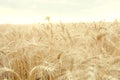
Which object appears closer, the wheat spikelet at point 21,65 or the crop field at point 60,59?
the crop field at point 60,59

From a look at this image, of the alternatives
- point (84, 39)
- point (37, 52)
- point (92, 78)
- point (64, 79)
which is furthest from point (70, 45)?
point (92, 78)

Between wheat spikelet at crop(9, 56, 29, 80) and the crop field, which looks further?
wheat spikelet at crop(9, 56, 29, 80)

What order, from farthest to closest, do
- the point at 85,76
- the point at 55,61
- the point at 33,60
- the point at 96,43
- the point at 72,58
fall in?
the point at 96,43 < the point at 33,60 < the point at 55,61 < the point at 72,58 < the point at 85,76

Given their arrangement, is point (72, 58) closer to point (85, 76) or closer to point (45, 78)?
point (45, 78)

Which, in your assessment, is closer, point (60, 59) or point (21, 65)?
point (60, 59)

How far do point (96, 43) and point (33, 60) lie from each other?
1.79 feet

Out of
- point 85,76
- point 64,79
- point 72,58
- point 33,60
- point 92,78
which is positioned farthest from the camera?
point 33,60

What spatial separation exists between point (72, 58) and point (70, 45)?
51 centimetres

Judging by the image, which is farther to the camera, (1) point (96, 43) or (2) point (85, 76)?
(1) point (96, 43)

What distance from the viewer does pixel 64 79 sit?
52.0 inches

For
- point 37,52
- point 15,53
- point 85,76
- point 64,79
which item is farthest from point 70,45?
point 85,76

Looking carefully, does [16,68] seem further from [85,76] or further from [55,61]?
[85,76]

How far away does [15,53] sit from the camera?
187 centimetres

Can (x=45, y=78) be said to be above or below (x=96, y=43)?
below
